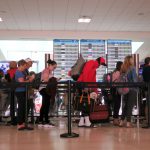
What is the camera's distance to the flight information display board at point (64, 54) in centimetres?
1302

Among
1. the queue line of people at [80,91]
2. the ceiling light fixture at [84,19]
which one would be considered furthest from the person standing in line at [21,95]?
the ceiling light fixture at [84,19]

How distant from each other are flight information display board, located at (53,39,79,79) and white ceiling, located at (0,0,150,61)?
0.38m

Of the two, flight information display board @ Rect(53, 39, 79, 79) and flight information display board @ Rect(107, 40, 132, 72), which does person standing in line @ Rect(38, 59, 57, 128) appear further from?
flight information display board @ Rect(107, 40, 132, 72)

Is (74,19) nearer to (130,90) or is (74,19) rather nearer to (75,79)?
(75,79)

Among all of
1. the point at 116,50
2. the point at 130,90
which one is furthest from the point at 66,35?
the point at 130,90

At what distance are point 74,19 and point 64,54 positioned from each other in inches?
107

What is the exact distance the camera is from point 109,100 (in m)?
8.35

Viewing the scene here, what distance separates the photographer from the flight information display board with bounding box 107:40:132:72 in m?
13.3

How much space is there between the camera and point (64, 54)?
13305mm

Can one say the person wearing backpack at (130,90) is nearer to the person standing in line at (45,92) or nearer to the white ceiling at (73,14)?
the person standing in line at (45,92)

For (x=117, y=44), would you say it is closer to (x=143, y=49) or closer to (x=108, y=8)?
(x=143, y=49)

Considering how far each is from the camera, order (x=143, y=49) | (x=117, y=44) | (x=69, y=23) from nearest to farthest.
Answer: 1. (x=69, y=23)
2. (x=117, y=44)
3. (x=143, y=49)

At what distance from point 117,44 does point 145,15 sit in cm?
307

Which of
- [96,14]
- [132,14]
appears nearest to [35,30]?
[96,14]
